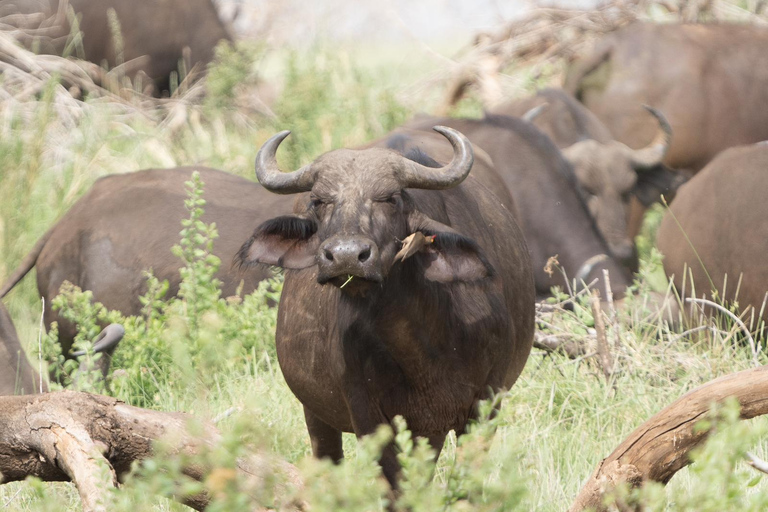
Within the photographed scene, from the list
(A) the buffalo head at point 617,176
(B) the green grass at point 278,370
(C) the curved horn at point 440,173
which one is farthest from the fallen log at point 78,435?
(A) the buffalo head at point 617,176

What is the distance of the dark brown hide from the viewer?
5137 millimetres

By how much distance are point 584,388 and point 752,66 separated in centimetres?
732

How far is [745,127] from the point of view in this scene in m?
11.4

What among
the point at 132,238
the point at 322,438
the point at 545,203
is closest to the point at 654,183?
the point at 545,203

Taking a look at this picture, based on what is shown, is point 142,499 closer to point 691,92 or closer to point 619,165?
point 619,165

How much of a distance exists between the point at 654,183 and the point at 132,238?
199 inches

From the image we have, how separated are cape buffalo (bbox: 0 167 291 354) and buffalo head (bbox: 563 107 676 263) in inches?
120

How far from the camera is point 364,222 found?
3.86 metres

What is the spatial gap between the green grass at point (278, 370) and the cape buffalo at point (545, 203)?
794 mm

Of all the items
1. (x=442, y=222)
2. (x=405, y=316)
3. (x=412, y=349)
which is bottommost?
(x=412, y=349)

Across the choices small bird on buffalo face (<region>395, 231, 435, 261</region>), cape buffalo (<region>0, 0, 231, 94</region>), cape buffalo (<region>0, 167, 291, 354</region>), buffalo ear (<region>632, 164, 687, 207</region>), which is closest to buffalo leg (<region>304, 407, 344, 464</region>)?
small bird on buffalo face (<region>395, 231, 435, 261</region>)

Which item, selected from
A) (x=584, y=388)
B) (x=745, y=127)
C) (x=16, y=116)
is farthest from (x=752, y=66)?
(x=16, y=116)

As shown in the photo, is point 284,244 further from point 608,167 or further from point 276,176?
point 608,167

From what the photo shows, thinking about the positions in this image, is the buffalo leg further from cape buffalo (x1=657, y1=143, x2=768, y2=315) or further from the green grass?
cape buffalo (x1=657, y1=143, x2=768, y2=315)
